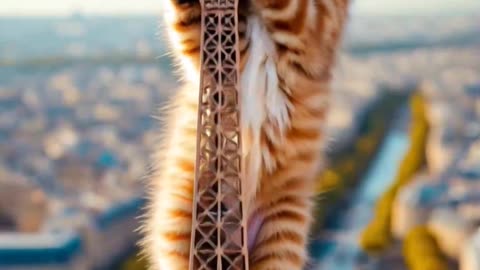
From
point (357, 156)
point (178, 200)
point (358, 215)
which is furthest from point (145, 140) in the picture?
point (178, 200)

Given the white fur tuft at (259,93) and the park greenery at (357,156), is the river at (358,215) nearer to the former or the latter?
the park greenery at (357,156)

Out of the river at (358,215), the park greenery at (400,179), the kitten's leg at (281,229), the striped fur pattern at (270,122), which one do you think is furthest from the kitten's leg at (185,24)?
the park greenery at (400,179)

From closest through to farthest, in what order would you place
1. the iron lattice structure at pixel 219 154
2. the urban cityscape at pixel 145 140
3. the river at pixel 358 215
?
1. the iron lattice structure at pixel 219 154
2. the urban cityscape at pixel 145 140
3. the river at pixel 358 215

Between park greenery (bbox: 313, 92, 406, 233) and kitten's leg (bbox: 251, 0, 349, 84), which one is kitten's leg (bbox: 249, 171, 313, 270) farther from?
park greenery (bbox: 313, 92, 406, 233)

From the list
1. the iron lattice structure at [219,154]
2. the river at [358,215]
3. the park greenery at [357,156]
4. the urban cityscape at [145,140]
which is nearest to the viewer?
the iron lattice structure at [219,154]

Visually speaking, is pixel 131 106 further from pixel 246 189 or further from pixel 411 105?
pixel 246 189

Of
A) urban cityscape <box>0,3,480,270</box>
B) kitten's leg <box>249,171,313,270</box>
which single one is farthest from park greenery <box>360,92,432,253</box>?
kitten's leg <box>249,171,313,270</box>

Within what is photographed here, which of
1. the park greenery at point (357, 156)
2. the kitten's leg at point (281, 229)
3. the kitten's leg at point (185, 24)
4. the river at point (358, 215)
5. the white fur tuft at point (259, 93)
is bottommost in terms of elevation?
the river at point (358, 215)
